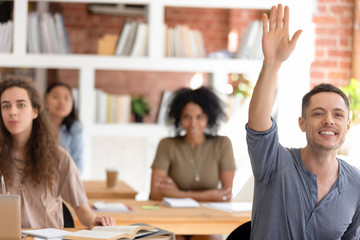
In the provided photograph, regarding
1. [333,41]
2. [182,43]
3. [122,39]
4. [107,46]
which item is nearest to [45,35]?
[107,46]

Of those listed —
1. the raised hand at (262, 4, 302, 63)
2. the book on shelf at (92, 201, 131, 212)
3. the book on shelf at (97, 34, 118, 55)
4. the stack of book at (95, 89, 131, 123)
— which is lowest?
the book on shelf at (92, 201, 131, 212)

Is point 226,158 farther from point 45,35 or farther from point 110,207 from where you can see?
point 45,35

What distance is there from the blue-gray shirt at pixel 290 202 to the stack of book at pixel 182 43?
9.63 feet

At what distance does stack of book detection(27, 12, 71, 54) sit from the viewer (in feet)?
15.8

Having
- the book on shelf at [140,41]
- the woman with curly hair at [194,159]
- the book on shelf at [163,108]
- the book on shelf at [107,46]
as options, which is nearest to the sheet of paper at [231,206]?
the woman with curly hair at [194,159]

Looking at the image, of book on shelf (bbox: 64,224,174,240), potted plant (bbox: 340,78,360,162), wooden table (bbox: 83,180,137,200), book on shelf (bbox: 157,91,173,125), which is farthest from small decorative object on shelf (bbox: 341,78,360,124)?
book on shelf (bbox: 64,224,174,240)

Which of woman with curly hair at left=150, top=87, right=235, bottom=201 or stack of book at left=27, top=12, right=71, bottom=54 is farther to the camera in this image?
stack of book at left=27, top=12, right=71, bottom=54

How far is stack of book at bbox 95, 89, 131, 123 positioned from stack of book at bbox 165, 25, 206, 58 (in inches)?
23.5

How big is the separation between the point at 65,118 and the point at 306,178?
2.92 metres

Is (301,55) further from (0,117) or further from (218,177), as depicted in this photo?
(0,117)

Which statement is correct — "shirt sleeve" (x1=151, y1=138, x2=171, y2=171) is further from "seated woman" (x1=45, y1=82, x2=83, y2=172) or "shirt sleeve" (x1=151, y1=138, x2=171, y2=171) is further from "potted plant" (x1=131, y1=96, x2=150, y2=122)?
"potted plant" (x1=131, y1=96, x2=150, y2=122)

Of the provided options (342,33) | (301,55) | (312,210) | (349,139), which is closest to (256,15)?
(342,33)

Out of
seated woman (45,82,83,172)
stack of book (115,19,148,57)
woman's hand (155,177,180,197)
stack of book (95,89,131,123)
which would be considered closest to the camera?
woman's hand (155,177,180,197)

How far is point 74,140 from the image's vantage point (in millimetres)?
4691
